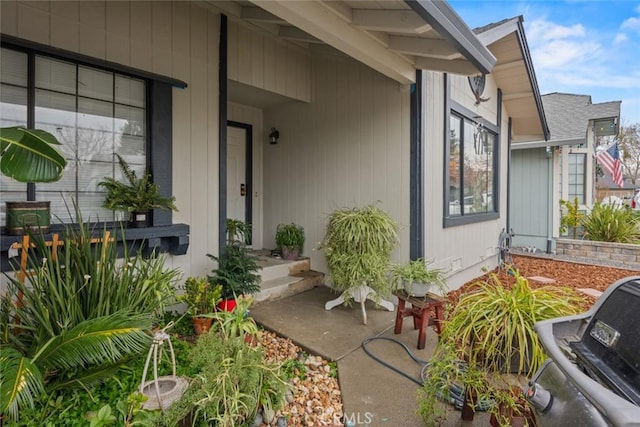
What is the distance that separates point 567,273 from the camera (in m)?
6.19

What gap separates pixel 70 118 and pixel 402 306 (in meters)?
3.73

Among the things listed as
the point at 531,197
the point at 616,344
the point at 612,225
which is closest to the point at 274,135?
the point at 616,344

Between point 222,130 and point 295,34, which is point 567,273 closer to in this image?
point 295,34

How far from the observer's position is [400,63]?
3658mm

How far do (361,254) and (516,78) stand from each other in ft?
16.5

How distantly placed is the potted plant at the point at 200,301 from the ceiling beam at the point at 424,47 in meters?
3.12

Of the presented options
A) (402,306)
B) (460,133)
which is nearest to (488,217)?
(460,133)

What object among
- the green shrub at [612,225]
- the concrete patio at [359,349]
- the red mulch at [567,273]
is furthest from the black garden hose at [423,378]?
the green shrub at [612,225]

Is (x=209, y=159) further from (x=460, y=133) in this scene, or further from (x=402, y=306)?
(x=460, y=133)

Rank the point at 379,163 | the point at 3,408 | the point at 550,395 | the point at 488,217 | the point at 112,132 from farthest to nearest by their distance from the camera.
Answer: the point at 488,217
the point at 379,163
the point at 112,132
the point at 3,408
the point at 550,395

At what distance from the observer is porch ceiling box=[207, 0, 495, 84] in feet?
8.13

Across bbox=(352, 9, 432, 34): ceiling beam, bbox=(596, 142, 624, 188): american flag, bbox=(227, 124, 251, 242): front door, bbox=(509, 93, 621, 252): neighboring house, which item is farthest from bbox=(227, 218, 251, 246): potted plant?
bbox=(596, 142, 624, 188): american flag

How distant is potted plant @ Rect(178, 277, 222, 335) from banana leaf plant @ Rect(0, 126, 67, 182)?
5.34 feet

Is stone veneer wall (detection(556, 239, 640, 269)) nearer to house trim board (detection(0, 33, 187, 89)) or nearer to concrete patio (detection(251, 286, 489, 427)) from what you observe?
concrete patio (detection(251, 286, 489, 427))
